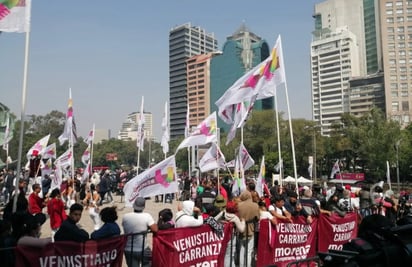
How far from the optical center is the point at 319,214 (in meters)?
8.02

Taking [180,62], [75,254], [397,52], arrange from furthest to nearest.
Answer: [180,62]
[397,52]
[75,254]

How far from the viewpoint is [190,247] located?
19.8ft

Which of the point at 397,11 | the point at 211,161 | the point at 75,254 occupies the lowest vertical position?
the point at 75,254

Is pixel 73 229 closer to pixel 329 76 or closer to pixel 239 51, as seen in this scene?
pixel 239 51

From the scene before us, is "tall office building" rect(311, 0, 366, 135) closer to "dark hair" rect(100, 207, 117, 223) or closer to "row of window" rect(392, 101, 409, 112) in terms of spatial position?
"row of window" rect(392, 101, 409, 112)

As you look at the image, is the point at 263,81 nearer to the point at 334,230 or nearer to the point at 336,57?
the point at 334,230

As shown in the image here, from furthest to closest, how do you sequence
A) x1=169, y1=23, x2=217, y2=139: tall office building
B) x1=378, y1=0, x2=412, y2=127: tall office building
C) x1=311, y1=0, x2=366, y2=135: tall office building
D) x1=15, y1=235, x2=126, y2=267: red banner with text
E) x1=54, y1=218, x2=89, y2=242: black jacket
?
x1=169, y1=23, x2=217, y2=139: tall office building → x1=311, y1=0, x2=366, y2=135: tall office building → x1=378, y1=0, x2=412, y2=127: tall office building → x1=54, y1=218, x2=89, y2=242: black jacket → x1=15, y1=235, x2=126, y2=267: red banner with text

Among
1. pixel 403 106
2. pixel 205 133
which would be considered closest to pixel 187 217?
pixel 205 133

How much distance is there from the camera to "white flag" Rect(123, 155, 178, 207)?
23.4 feet

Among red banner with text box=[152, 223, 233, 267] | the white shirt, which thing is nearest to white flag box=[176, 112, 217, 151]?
red banner with text box=[152, 223, 233, 267]

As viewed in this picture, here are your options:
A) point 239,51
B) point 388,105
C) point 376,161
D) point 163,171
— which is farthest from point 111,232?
point 239,51

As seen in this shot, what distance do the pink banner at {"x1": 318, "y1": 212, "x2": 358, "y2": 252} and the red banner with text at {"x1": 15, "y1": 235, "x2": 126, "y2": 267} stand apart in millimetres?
4274

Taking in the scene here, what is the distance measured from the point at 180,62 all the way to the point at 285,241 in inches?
6726

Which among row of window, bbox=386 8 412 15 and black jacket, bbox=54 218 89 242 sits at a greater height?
row of window, bbox=386 8 412 15
